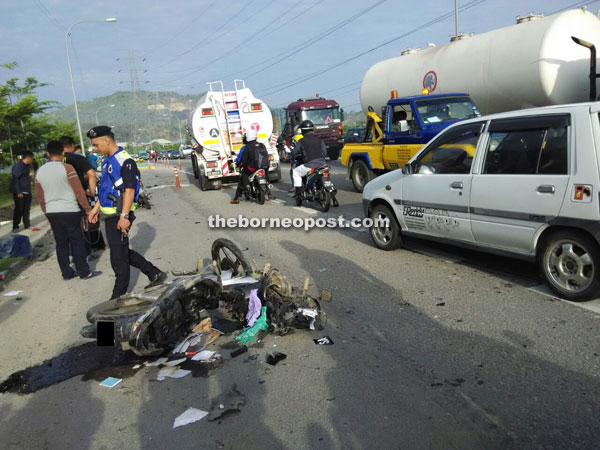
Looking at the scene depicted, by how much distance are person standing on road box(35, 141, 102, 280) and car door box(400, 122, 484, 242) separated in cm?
446

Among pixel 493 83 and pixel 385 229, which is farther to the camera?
pixel 493 83

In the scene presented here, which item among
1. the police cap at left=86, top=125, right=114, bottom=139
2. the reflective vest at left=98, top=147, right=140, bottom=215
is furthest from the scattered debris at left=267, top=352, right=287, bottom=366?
the police cap at left=86, top=125, right=114, bottom=139

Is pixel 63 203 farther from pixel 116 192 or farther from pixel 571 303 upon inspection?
pixel 571 303

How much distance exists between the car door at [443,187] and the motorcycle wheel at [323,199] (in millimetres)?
3955

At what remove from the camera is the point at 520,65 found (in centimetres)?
1205

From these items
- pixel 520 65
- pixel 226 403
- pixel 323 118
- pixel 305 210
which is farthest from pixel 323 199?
pixel 323 118

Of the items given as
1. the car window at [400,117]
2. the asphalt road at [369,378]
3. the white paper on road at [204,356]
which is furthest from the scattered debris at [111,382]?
the car window at [400,117]

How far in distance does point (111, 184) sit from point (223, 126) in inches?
457

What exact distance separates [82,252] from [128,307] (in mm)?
3086

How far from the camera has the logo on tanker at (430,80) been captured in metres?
14.8

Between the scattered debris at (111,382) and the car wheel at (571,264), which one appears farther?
the car wheel at (571,264)

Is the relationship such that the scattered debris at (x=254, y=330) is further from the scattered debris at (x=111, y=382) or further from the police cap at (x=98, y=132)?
the police cap at (x=98, y=132)

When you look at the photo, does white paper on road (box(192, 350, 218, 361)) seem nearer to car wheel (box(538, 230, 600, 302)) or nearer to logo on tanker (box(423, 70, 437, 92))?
car wheel (box(538, 230, 600, 302))

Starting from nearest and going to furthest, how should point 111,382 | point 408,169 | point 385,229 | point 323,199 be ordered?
point 111,382 → point 408,169 → point 385,229 → point 323,199
